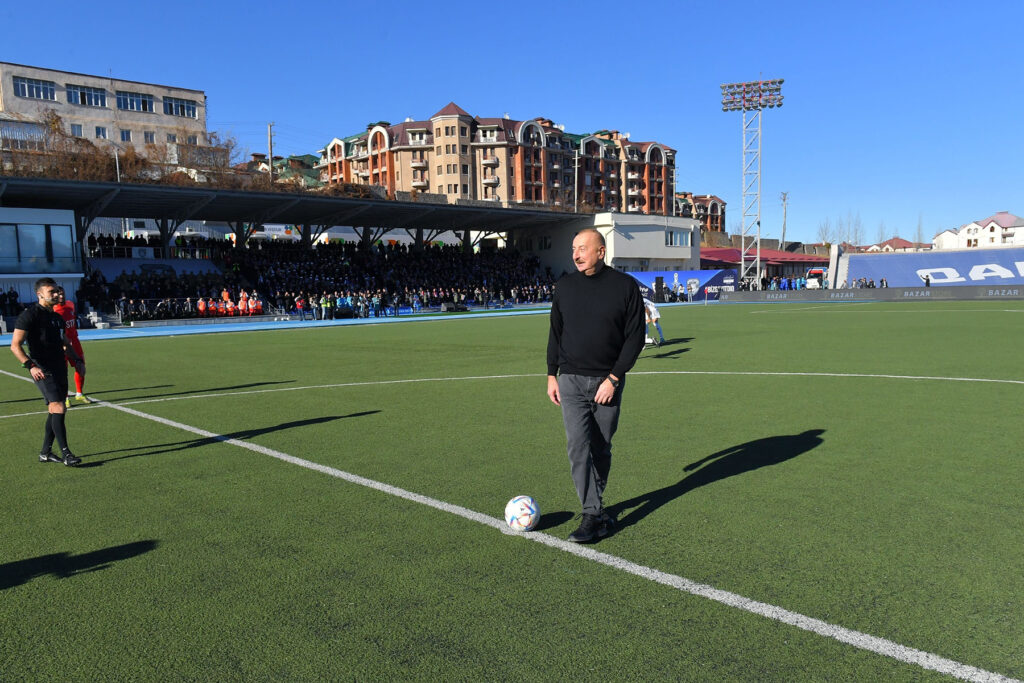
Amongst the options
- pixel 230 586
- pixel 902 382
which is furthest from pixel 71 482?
pixel 902 382

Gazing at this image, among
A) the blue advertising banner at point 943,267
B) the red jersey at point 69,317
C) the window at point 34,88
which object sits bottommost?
the red jersey at point 69,317

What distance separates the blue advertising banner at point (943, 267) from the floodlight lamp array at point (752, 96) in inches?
569

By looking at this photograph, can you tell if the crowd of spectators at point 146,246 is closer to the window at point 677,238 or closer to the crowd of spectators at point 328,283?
the crowd of spectators at point 328,283

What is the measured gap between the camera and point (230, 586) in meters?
4.04

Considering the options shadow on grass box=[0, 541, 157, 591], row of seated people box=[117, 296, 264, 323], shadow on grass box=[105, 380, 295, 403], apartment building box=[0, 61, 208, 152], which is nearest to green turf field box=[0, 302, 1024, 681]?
shadow on grass box=[0, 541, 157, 591]

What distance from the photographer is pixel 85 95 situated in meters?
68.4

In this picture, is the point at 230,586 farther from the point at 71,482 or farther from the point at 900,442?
the point at 900,442

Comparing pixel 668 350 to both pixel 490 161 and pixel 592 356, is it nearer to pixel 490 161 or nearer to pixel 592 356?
pixel 592 356

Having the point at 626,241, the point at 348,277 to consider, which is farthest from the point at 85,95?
the point at 626,241

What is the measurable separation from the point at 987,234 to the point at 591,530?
494 ft

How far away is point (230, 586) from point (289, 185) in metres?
66.3

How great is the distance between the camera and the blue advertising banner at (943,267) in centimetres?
4969

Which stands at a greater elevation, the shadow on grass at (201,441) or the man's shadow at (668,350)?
the man's shadow at (668,350)

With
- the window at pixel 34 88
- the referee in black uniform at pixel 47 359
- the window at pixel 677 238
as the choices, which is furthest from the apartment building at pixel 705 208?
the referee in black uniform at pixel 47 359
